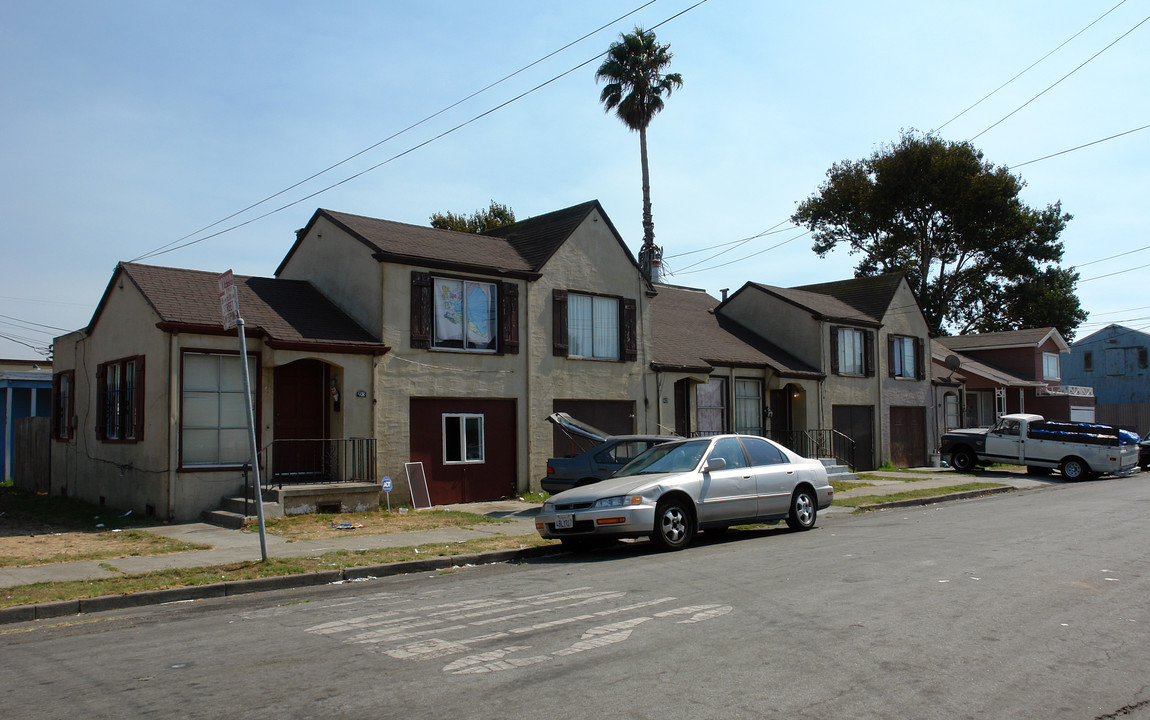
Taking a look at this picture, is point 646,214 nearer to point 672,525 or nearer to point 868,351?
point 868,351

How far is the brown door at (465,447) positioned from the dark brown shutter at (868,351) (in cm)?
1618

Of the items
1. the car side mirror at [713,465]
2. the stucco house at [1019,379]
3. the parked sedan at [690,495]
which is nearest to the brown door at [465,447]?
the parked sedan at [690,495]

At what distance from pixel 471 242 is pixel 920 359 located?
2003 centimetres

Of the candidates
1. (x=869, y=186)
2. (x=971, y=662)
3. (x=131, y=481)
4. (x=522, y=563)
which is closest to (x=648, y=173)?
(x=869, y=186)

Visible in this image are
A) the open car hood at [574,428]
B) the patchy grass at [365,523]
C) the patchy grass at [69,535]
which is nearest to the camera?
the patchy grass at [69,535]

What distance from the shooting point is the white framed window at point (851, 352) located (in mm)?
30469

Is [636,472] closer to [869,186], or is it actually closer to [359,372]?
[359,372]

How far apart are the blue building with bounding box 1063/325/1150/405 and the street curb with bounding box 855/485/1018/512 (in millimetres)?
38434

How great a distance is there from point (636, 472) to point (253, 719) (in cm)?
811

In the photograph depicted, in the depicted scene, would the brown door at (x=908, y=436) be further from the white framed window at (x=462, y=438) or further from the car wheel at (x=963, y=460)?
the white framed window at (x=462, y=438)

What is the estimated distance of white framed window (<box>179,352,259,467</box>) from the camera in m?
15.9

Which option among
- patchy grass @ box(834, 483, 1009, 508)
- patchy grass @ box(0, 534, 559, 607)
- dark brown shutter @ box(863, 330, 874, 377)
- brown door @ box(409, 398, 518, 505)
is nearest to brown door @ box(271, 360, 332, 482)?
brown door @ box(409, 398, 518, 505)

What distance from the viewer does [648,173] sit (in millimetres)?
39375

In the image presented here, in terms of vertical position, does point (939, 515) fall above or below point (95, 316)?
below
